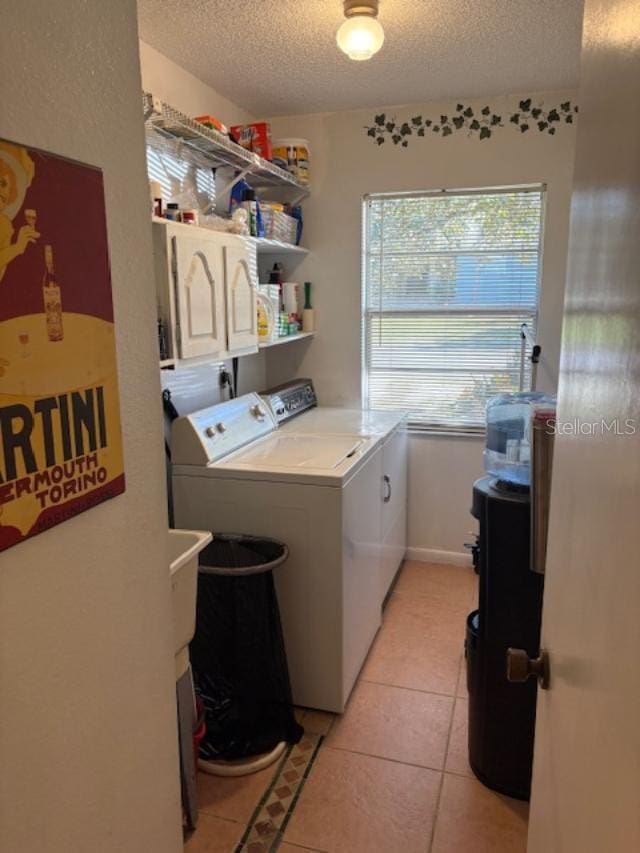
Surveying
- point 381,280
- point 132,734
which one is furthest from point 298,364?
point 132,734

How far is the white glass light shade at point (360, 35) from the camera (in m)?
1.97

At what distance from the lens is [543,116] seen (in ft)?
9.75

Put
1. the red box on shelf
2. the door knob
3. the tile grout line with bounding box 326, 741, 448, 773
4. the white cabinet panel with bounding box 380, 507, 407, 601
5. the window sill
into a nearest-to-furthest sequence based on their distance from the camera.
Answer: the door knob → the tile grout line with bounding box 326, 741, 448, 773 → the red box on shelf → the white cabinet panel with bounding box 380, 507, 407, 601 → the window sill

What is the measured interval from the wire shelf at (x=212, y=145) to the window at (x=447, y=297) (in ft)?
1.95

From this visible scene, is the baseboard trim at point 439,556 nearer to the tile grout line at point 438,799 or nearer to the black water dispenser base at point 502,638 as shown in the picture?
the tile grout line at point 438,799

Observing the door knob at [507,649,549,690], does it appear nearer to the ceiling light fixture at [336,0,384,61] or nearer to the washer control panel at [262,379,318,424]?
the ceiling light fixture at [336,0,384,61]

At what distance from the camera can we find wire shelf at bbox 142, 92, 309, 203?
192 cm

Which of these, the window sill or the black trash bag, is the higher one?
the window sill

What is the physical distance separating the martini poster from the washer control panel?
81.2 inches

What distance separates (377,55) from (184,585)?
2.15m

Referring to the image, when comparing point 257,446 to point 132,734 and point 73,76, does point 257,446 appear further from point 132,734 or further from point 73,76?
point 73,76

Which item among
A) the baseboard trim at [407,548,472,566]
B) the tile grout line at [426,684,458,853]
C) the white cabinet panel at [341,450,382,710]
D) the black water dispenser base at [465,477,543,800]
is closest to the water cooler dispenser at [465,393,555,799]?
the black water dispenser base at [465,477,543,800]

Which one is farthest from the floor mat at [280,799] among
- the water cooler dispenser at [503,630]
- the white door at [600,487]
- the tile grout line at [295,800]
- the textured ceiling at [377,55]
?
the textured ceiling at [377,55]

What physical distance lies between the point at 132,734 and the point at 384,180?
289cm
